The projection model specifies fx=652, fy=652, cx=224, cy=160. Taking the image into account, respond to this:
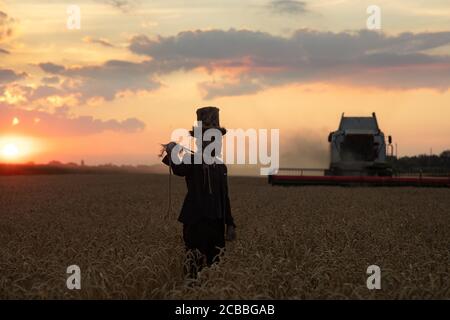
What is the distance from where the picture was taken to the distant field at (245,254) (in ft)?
18.1

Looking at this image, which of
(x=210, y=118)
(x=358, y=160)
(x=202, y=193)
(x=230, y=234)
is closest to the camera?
(x=210, y=118)

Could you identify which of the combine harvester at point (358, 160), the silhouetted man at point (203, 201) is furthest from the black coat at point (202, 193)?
the combine harvester at point (358, 160)

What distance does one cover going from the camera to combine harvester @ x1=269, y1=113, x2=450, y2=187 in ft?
97.0

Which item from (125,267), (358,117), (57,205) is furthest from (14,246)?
(358,117)

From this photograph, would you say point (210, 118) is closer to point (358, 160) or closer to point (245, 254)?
point (245, 254)

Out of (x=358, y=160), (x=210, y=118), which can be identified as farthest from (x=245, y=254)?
(x=358, y=160)

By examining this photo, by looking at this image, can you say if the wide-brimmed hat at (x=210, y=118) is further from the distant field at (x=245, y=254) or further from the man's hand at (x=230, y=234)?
the distant field at (x=245, y=254)

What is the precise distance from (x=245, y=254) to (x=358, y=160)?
24.4m

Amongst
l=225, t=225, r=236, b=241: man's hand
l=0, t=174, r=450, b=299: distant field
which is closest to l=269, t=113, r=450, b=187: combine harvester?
l=0, t=174, r=450, b=299: distant field

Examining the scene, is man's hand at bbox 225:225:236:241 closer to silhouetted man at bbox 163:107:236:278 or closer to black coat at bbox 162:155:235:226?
silhouetted man at bbox 163:107:236:278

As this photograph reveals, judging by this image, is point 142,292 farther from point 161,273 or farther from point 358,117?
point 358,117

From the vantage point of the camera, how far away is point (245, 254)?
7.01 m

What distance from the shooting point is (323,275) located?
20.2 feet

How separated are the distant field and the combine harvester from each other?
Result: 37.6 feet
